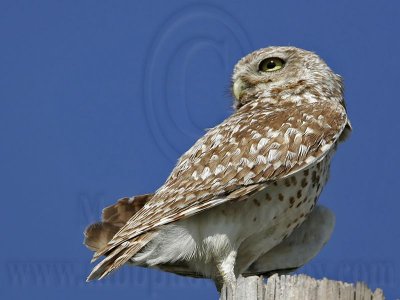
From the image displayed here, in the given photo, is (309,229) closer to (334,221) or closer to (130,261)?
(334,221)

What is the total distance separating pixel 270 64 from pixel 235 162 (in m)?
1.24

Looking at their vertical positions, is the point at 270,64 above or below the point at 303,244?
above

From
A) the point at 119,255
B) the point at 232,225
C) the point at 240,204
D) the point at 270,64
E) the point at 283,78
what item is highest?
the point at 270,64

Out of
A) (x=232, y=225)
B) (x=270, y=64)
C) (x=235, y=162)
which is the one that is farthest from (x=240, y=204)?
(x=270, y=64)

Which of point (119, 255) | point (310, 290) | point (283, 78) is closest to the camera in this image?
point (310, 290)

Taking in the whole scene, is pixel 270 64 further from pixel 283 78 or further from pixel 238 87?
pixel 238 87

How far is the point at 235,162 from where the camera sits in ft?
17.7

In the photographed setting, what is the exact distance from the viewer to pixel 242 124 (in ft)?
18.9

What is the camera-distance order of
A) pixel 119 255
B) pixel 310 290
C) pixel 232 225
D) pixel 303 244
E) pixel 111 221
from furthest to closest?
pixel 303 244 < pixel 111 221 < pixel 232 225 < pixel 119 255 < pixel 310 290

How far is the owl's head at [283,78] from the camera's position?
6156mm

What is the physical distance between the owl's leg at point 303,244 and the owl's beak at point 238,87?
3.33ft

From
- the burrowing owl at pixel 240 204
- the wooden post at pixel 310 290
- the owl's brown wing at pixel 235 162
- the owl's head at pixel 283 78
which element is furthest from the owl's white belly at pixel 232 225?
the wooden post at pixel 310 290

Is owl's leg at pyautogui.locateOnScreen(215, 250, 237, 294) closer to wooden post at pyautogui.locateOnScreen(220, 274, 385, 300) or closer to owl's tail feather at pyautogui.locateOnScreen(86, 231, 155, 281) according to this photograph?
owl's tail feather at pyautogui.locateOnScreen(86, 231, 155, 281)

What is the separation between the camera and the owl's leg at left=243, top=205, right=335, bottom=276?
601 centimetres
